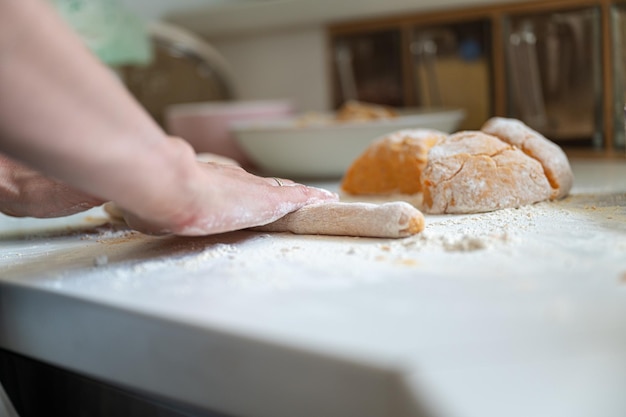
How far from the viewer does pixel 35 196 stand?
98 centimetres

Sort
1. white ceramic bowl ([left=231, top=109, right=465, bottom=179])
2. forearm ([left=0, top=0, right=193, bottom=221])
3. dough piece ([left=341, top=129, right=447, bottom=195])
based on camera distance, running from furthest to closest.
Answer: white ceramic bowl ([left=231, top=109, right=465, bottom=179])
dough piece ([left=341, top=129, right=447, bottom=195])
forearm ([left=0, top=0, right=193, bottom=221])

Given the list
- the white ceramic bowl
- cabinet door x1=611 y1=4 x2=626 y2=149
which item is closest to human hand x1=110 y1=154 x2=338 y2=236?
the white ceramic bowl

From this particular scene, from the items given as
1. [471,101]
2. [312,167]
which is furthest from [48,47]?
[471,101]

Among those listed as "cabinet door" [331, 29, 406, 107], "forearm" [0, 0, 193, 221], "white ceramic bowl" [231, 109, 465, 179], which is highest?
"forearm" [0, 0, 193, 221]

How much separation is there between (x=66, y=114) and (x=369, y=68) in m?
1.57

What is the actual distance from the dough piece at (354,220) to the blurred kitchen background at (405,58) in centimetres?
99

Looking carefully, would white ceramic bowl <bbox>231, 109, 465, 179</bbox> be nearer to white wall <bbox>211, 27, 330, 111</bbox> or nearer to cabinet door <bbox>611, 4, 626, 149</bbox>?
cabinet door <bbox>611, 4, 626, 149</bbox>

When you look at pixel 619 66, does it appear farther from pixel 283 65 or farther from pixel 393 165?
pixel 283 65

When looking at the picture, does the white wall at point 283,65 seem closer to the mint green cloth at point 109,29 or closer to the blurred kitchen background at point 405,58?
the blurred kitchen background at point 405,58

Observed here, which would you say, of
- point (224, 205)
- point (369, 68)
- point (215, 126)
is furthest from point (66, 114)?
point (369, 68)

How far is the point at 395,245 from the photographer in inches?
32.4

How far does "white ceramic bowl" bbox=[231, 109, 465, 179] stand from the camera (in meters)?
1.53

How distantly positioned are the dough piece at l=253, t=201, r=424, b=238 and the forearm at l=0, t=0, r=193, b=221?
10.6 inches

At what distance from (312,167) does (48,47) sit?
102 centimetres
